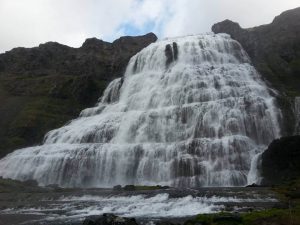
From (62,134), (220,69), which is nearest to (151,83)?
(220,69)

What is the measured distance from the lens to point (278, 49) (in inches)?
3666

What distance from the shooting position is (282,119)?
61625mm

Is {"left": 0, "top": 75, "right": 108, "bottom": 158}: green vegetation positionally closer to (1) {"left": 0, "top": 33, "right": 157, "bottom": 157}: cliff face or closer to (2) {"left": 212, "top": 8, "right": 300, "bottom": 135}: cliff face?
(1) {"left": 0, "top": 33, "right": 157, "bottom": 157}: cliff face

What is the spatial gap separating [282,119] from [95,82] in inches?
1858

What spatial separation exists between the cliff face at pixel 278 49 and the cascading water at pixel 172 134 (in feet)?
14.7

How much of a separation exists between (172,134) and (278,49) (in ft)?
132

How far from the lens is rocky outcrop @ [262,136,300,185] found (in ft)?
159

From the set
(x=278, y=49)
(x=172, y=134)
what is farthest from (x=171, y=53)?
(x=172, y=134)

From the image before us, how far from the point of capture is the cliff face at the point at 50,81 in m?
88.9

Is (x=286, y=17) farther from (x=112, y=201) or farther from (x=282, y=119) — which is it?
(x=112, y=201)

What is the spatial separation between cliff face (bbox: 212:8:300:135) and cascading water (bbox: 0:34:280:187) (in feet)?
14.7

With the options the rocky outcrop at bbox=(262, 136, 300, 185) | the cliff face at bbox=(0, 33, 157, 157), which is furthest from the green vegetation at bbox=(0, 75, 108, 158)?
the rocky outcrop at bbox=(262, 136, 300, 185)

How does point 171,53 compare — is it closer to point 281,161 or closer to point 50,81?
point 50,81

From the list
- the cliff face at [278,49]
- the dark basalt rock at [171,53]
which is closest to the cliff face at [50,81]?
the dark basalt rock at [171,53]
